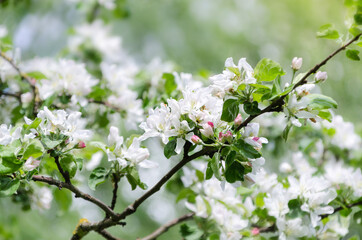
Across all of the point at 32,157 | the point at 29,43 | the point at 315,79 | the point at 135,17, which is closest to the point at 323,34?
the point at 315,79

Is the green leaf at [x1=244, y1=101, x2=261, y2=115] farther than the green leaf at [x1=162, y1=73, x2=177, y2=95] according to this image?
No

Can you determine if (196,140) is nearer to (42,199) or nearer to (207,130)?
(207,130)

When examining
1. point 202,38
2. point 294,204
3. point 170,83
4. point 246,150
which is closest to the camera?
point 246,150

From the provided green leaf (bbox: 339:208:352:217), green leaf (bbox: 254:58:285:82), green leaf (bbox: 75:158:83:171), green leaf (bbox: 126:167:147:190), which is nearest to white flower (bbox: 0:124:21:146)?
green leaf (bbox: 75:158:83:171)

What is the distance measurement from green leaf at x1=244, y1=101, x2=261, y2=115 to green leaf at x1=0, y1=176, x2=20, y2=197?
0.57 metres

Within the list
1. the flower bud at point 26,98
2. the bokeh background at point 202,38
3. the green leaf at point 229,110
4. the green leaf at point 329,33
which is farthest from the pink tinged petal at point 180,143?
the bokeh background at point 202,38

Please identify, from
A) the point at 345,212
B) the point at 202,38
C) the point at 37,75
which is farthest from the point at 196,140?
the point at 202,38

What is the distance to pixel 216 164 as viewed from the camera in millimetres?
1019

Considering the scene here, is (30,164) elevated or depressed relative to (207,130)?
elevated

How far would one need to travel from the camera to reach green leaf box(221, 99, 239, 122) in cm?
105

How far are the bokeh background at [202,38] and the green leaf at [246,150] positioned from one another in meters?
2.71

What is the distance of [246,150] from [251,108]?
0.10 m

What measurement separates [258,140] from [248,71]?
6.5 inches

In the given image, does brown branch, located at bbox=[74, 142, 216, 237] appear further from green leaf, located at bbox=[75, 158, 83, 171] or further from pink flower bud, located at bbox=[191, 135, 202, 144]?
green leaf, located at bbox=[75, 158, 83, 171]
